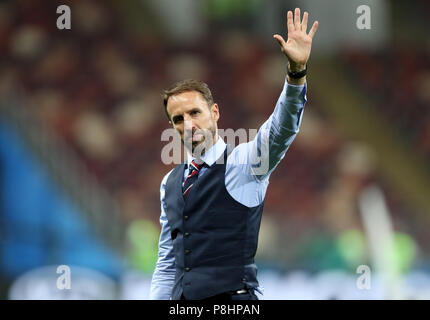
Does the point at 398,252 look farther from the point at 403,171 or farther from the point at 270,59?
the point at 270,59

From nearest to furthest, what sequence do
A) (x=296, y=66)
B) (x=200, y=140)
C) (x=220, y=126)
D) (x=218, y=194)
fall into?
1. (x=296, y=66)
2. (x=218, y=194)
3. (x=200, y=140)
4. (x=220, y=126)

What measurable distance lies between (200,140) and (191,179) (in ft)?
0.40

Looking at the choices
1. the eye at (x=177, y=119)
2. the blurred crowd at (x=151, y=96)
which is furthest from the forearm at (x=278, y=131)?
the blurred crowd at (x=151, y=96)

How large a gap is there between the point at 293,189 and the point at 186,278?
420 centimetres

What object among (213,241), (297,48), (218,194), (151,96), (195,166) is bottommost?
(213,241)

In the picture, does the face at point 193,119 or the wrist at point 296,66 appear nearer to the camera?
the wrist at point 296,66

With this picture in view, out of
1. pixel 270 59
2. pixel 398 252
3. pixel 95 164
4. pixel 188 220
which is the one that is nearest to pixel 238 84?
pixel 270 59

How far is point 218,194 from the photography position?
6.17ft

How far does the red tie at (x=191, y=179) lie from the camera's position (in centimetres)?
196

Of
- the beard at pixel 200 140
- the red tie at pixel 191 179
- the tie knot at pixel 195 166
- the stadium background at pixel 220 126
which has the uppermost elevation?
the stadium background at pixel 220 126

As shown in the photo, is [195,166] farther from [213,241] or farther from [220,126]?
[220,126]

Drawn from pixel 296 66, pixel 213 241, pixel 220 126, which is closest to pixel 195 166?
pixel 213 241

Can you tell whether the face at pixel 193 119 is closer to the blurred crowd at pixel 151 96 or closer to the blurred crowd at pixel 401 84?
the blurred crowd at pixel 151 96

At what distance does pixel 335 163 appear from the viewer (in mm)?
6098
